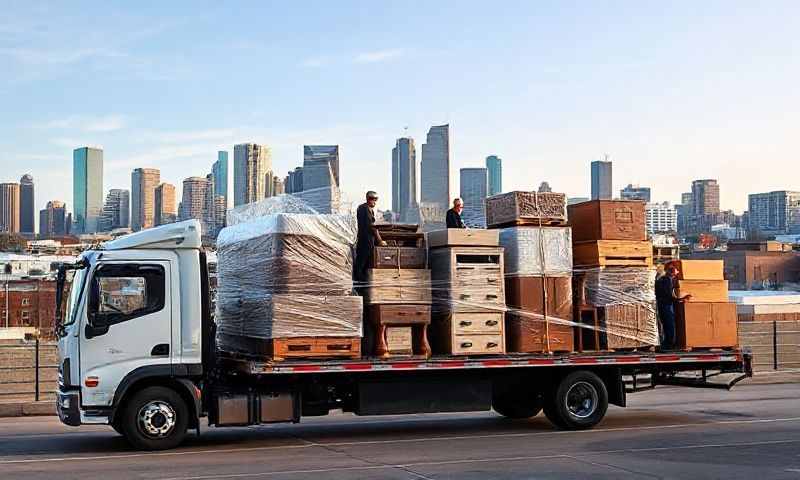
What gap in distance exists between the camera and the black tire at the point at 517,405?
49.0ft

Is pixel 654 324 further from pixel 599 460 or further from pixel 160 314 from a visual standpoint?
pixel 160 314

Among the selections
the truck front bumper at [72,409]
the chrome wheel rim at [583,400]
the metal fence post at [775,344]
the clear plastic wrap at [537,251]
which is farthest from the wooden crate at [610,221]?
the metal fence post at [775,344]

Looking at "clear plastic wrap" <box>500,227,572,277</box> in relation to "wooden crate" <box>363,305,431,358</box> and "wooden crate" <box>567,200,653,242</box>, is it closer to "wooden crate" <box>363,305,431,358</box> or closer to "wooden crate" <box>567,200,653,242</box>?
"wooden crate" <box>567,200,653,242</box>

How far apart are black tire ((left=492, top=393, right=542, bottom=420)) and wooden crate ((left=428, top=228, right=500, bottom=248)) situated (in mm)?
2404

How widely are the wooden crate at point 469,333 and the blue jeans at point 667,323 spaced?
113 inches

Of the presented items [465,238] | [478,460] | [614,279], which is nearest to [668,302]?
[614,279]

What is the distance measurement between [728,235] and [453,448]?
158603mm

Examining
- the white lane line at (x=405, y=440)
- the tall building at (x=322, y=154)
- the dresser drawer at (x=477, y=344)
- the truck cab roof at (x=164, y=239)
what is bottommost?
the white lane line at (x=405, y=440)

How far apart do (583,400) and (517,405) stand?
1.45m

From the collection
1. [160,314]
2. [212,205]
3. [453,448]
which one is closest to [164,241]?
[160,314]

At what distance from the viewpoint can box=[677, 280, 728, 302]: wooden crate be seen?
1507 centimetres

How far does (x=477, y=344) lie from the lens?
1355 centimetres

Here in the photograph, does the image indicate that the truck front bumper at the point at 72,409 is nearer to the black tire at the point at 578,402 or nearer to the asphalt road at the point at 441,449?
the asphalt road at the point at 441,449

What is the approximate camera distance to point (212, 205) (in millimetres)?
101375
